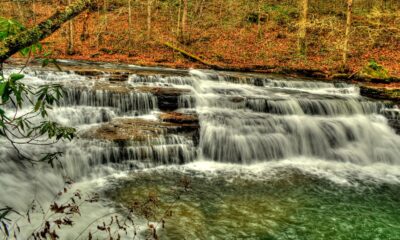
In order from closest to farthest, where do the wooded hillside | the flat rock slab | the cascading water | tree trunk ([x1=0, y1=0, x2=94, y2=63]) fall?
tree trunk ([x1=0, y1=0, x2=94, y2=63]), the cascading water, the flat rock slab, the wooded hillside

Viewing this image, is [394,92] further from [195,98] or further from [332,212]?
[332,212]

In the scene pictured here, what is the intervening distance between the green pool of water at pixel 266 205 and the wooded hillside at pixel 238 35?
10.2 m

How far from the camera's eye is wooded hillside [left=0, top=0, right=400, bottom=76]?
65.2 ft

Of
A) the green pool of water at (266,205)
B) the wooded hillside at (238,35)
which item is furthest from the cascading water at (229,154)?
the wooded hillside at (238,35)

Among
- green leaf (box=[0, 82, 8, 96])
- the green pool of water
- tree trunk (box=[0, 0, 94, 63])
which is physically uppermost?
tree trunk (box=[0, 0, 94, 63])

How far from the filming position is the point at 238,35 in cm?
2473

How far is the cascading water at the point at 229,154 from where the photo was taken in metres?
6.72

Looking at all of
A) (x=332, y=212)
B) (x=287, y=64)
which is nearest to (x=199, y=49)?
(x=287, y=64)

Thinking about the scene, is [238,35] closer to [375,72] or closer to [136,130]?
[375,72]

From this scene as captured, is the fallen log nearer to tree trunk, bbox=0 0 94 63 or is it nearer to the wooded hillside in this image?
the wooded hillside

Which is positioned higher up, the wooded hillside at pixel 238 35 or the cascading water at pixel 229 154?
the wooded hillside at pixel 238 35

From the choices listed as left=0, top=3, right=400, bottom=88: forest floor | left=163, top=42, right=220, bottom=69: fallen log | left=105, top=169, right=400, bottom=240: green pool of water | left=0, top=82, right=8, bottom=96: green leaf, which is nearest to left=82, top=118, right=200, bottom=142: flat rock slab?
left=105, top=169, right=400, bottom=240: green pool of water

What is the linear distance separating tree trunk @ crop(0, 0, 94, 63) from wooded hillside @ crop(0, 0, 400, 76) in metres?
15.7

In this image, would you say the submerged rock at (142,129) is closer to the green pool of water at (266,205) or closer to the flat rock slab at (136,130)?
the flat rock slab at (136,130)
